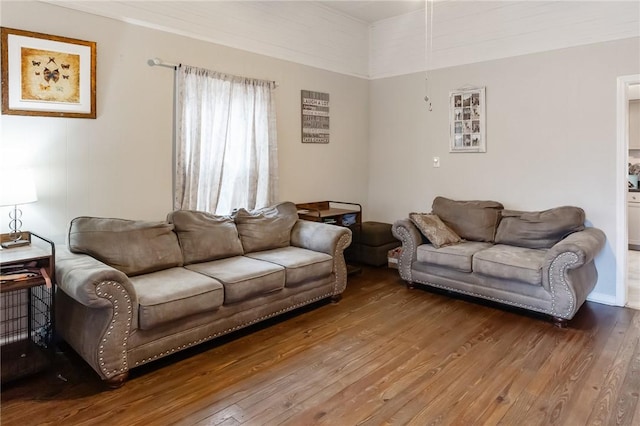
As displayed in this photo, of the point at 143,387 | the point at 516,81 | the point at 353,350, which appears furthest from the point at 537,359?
the point at 516,81

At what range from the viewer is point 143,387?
98.6 inches

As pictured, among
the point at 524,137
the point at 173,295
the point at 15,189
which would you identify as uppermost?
the point at 524,137

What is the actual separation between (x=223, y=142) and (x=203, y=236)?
98 centimetres

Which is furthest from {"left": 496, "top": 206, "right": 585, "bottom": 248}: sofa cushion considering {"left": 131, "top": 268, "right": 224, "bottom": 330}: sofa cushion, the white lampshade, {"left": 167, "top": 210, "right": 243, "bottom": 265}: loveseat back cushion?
the white lampshade

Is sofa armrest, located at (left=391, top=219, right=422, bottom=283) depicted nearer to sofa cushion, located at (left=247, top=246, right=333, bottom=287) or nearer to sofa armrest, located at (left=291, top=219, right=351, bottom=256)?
sofa armrest, located at (left=291, top=219, right=351, bottom=256)

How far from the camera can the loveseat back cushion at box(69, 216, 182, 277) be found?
2.97 metres

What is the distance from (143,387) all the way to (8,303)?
4.05 feet

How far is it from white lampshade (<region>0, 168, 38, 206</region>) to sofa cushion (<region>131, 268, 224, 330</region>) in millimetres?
838

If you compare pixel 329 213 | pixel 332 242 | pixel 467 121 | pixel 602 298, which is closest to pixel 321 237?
pixel 332 242

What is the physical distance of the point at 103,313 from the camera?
8.00 ft

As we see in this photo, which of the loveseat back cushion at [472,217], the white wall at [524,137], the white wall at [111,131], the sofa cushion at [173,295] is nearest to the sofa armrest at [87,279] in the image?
the sofa cushion at [173,295]

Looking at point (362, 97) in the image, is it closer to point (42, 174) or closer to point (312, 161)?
point (312, 161)

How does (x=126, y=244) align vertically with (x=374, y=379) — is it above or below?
above

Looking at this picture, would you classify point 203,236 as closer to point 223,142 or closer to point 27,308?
point 223,142
